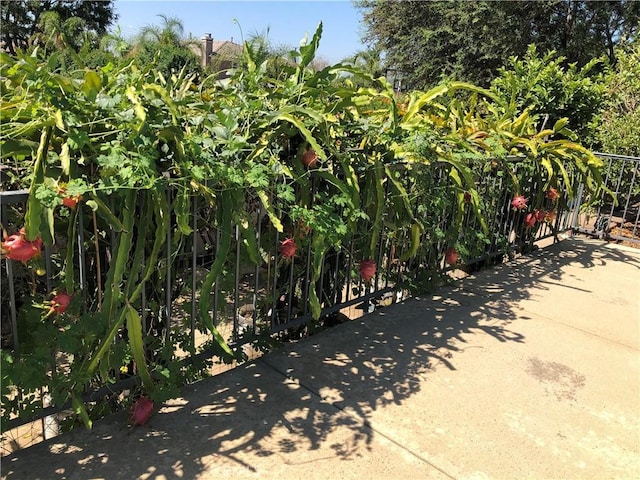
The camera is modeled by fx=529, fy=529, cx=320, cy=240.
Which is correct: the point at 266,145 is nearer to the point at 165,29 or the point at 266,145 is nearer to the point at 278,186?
the point at 278,186

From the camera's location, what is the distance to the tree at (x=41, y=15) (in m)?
24.1

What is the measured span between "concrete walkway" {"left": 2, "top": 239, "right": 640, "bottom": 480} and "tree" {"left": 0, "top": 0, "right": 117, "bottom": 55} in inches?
960

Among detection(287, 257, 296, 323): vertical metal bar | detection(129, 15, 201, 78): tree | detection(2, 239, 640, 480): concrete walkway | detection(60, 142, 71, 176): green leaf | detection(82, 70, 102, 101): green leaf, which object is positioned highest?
detection(129, 15, 201, 78): tree

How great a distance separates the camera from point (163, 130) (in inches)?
87.2

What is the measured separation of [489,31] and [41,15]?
1934 cm

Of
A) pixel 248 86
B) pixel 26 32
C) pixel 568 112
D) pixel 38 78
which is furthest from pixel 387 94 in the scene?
pixel 26 32

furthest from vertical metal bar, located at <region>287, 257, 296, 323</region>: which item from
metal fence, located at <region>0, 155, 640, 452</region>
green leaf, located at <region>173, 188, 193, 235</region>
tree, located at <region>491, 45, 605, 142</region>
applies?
tree, located at <region>491, 45, 605, 142</region>

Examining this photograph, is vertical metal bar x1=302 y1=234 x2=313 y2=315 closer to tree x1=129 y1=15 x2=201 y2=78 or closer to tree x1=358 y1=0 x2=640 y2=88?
tree x1=358 y1=0 x2=640 y2=88

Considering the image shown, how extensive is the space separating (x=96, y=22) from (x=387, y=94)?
95.4ft

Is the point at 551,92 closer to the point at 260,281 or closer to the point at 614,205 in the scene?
the point at 614,205

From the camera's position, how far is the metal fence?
2.20 metres

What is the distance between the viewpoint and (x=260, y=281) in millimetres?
3395

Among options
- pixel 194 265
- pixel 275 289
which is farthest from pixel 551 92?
pixel 194 265

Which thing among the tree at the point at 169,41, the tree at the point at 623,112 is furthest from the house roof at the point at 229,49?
the tree at the point at 623,112
